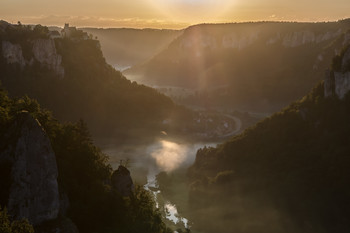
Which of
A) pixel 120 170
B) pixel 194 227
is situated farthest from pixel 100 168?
pixel 194 227

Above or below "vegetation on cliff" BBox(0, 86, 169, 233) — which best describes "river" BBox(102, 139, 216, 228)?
above

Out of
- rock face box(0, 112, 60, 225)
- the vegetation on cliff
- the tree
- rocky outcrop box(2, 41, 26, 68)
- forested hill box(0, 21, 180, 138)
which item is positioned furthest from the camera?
forested hill box(0, 21, 180, 138)

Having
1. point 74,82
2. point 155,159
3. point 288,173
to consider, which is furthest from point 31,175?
point 74,82

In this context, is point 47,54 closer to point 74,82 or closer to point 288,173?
point 74,82

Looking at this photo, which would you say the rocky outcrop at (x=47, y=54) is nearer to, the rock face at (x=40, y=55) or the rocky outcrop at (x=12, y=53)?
the rock face at (x=40, y=55)

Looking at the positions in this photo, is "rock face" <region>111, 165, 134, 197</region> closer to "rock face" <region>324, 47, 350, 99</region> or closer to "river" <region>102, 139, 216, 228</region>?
"river" <region>102, 139, 216, 228</region>

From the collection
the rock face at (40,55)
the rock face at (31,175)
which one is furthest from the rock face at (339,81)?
the rock face at (40,55)

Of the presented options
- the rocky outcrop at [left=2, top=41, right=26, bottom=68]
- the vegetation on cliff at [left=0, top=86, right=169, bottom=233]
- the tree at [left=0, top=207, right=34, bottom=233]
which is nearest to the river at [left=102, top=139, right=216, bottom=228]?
the vegetation on cliff at [left=0, top=86, right=169, bottom=233]
